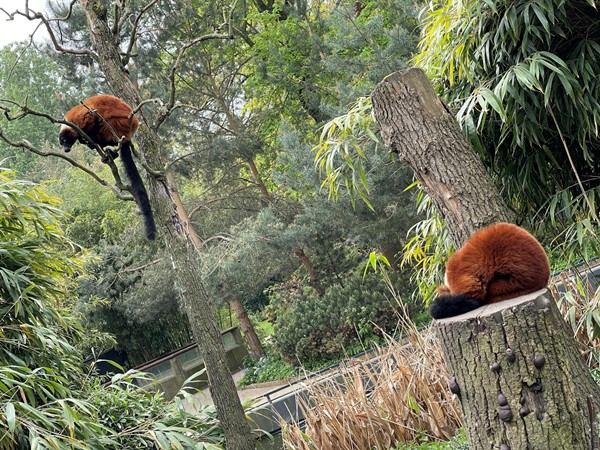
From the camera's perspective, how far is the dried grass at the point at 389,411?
338 cm

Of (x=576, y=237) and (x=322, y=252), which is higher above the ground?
(x=322, y=252)

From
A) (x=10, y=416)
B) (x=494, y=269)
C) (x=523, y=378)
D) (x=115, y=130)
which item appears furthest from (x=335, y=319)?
(x=523, y=378)

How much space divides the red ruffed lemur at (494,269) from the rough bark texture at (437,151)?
339 millimetres

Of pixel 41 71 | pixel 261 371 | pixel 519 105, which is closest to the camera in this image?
pixel 519 105

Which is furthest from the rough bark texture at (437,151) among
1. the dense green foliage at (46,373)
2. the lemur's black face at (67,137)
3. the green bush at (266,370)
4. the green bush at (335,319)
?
the green bush at (266,370)

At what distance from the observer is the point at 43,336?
3.41 m

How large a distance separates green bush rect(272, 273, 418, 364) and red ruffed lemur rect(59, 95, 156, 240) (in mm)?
5708

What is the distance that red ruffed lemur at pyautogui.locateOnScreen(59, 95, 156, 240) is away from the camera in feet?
13.8

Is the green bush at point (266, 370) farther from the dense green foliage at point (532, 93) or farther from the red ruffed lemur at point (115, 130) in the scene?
the dense green foliage at point (532, 93)

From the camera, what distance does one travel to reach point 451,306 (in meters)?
1.67

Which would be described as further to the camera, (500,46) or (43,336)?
(43,336)

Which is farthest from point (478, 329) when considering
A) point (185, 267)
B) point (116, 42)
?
point (116, 42)

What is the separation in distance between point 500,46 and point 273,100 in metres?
8.82

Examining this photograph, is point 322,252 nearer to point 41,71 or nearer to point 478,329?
point 478,329
